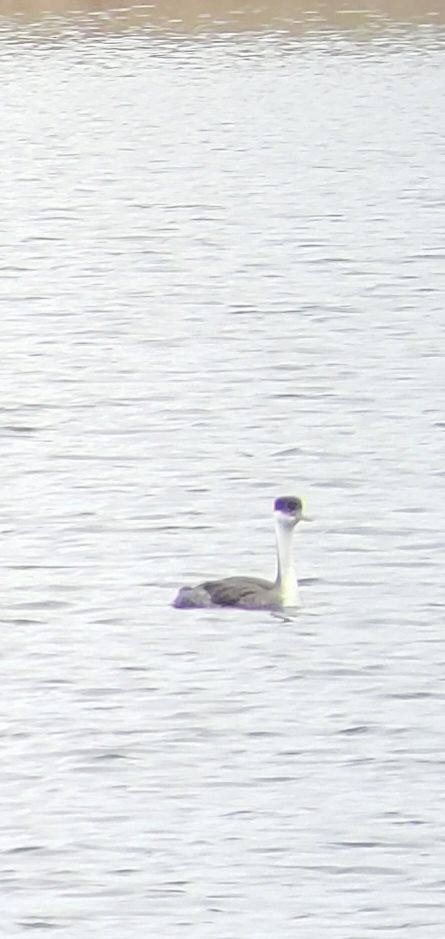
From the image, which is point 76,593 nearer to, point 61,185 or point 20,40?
point 61,185

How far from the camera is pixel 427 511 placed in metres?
16.2

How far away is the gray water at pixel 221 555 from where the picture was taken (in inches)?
412

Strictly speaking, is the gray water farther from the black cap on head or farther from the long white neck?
the black cap on head

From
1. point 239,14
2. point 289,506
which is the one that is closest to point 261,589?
point 289,506

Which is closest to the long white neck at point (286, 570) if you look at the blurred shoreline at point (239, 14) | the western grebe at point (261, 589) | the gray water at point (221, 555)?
the western grebe at point (261, 589)

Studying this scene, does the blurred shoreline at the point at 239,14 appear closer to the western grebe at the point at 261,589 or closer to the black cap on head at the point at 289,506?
the black cap on head at the point at 289,506

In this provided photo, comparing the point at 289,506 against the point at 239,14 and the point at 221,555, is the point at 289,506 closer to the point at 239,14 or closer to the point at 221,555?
the point at 221,555

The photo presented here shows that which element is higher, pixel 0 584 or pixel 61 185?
pixel 0 584

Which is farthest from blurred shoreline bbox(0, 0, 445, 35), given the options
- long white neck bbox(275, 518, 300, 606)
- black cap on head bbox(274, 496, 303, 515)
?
long white neck bbox(275, 518, 300, 606)

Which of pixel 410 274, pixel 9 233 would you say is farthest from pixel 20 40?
pixel 410 274

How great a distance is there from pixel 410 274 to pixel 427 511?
10963mm

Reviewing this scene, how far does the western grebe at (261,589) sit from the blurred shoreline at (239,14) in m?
42.7

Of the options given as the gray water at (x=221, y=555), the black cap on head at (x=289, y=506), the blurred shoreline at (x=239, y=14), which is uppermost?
the black cap on head at (x=289, y=506)

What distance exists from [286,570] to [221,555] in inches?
59.7
